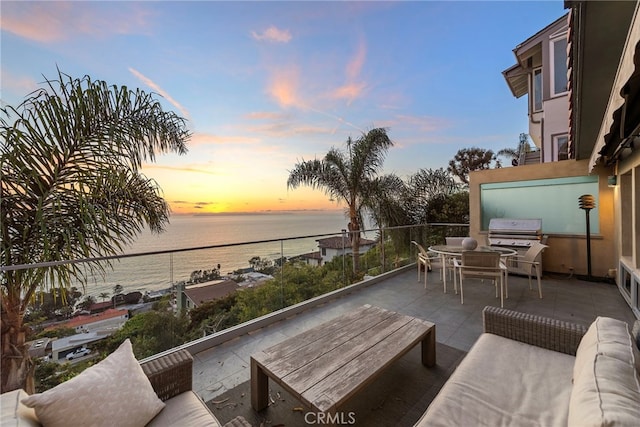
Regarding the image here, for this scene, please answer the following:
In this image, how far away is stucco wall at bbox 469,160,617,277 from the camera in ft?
17.6

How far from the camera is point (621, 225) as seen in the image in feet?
15.0

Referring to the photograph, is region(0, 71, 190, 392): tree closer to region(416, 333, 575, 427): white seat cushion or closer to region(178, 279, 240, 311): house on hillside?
region(178, 279, 240, 311): house on hillside

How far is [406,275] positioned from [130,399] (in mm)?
5638

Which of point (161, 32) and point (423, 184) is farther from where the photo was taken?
point (423, 184)

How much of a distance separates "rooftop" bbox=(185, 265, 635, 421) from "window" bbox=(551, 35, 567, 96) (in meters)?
5.66

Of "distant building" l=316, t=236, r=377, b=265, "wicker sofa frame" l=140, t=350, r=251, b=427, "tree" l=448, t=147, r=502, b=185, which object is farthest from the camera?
"tree" l=448, t=147, r=502, b=185

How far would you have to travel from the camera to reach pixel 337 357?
1907 mm

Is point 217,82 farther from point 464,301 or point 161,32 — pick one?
point 464,301

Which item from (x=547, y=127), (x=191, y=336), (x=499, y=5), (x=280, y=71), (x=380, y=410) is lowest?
(x=380, y=410)

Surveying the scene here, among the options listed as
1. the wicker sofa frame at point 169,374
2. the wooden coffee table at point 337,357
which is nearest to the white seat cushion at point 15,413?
the wicker sofa frame at point 169,374

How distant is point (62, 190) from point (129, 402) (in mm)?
1874

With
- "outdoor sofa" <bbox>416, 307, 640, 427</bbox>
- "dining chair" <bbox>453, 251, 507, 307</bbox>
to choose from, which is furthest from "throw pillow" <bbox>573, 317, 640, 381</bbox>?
"dining chair" <bbox>453, 251, 507, 307</bbox>

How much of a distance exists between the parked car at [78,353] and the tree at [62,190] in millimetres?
243

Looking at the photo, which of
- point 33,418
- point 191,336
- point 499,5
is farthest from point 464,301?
point 499,5
